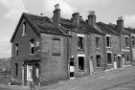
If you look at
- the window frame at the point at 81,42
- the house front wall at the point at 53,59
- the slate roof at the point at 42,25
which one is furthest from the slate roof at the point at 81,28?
the house front wall at the point at 53,59

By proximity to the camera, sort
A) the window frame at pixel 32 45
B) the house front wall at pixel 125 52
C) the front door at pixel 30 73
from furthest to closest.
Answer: the house front wall at pixel 125 52 → the window frame at pixel 32 45 → the front door at pixel 30 73

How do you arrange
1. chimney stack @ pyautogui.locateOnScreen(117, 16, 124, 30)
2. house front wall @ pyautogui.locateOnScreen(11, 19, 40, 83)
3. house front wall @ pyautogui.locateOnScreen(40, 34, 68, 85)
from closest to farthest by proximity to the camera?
house front wall @ pyautogui.locateOnScreen(40, 34, 68, 85) → house front wall @ pyautogui.locateOnScreen(11, 19, 40, 83) → chimney stack @ pyautogui.locateOnScreen(117, 16, 124, 30)

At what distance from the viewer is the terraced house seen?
95.7 ft

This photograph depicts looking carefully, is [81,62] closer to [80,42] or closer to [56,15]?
[80,42]

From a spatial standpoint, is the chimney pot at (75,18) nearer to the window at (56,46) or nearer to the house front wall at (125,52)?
the window at (56,46)

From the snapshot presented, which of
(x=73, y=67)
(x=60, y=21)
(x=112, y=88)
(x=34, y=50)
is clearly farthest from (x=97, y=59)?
(x=112, y=88)

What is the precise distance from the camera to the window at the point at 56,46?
98.4ft

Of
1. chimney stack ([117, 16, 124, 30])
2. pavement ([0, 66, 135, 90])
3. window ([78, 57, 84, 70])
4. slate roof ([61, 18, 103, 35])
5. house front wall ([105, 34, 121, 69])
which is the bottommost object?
pavement ([0, 66, 135, 90])

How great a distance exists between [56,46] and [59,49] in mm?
689

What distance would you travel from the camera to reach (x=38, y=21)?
32.5 metres

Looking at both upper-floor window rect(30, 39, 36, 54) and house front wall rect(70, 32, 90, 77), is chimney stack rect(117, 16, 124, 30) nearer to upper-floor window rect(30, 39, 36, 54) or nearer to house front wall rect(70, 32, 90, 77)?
house front wall rect(70, 32, 90, 77)

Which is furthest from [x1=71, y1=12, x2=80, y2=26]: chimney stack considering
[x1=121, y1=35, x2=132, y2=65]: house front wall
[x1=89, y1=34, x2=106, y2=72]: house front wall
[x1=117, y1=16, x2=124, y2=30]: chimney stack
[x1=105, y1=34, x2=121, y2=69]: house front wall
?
[x1=121, y1=35, x2=132, y2=65]: house front wall

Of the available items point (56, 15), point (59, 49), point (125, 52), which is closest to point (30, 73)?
point (59, 49)

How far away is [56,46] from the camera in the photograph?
1192 inches
